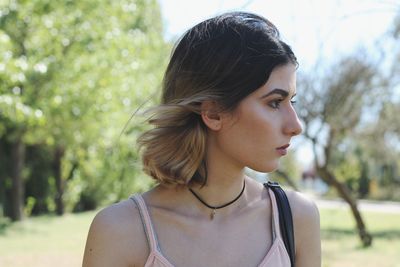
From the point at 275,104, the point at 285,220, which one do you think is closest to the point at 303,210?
the point at 285,220

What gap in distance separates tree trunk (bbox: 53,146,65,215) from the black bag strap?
62.4 ft

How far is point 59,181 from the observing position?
21.0 m

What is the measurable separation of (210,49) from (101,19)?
11835 millimetres

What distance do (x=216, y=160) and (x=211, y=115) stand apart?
150 millimetres

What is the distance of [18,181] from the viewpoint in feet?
56.3

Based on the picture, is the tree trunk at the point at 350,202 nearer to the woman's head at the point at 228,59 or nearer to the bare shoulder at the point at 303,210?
the bare shoulder at the point at 303,210

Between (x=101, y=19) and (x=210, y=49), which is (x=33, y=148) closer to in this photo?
(x=101, y=19)

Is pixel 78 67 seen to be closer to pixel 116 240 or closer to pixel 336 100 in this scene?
pixel 336 100

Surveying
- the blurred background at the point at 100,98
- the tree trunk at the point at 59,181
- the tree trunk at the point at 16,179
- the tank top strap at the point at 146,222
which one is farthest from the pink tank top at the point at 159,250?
the tree trunk at the point at 59,181

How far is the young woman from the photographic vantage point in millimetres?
1850

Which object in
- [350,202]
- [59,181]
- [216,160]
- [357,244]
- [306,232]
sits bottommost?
[59,181]

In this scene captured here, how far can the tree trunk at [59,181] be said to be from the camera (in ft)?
68.1

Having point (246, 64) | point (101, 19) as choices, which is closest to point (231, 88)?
point (246, 64)

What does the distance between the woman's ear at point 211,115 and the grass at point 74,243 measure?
28.4 feet
